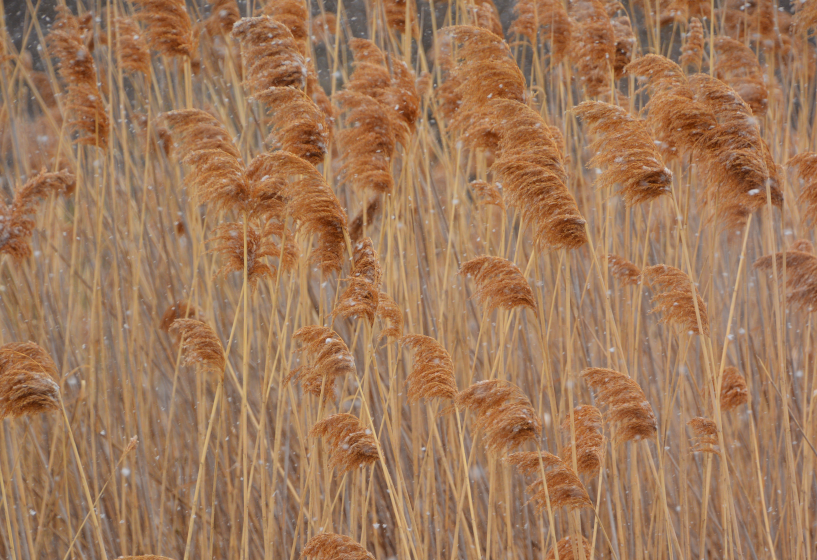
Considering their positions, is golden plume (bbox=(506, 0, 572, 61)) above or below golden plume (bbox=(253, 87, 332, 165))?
above

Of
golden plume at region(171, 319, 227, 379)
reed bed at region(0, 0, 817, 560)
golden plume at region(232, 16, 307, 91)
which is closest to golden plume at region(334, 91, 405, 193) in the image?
reed bed at region(0, 0, 817, 560)

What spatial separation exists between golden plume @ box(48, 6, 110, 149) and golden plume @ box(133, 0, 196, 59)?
10.6 inches

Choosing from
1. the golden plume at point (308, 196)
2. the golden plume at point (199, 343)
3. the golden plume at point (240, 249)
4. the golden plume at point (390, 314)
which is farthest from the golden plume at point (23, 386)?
the golden plume at point (390, 314)

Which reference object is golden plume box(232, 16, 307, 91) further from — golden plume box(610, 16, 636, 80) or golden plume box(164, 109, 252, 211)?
golden plume box(610, 16, 636, 80)

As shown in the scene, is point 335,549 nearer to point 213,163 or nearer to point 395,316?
point 395,316

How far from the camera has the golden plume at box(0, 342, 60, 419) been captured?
50.9 inches

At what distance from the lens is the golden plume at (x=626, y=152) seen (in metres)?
1.38

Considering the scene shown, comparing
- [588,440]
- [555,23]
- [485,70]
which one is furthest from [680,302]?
[555,23]

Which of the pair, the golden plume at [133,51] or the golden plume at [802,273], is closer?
the golden plume at [802,273]

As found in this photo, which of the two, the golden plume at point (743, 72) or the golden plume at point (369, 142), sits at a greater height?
the golden plume at point (743, 72)

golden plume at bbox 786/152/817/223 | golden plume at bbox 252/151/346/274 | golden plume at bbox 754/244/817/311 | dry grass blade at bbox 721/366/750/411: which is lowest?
dry grass blade at bbox 721/366/750/411

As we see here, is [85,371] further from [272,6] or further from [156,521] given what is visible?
[272,6]

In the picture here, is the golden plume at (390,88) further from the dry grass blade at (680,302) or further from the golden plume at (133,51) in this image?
the dry grass blade at (680,302)

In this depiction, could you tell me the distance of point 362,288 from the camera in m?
1.43
